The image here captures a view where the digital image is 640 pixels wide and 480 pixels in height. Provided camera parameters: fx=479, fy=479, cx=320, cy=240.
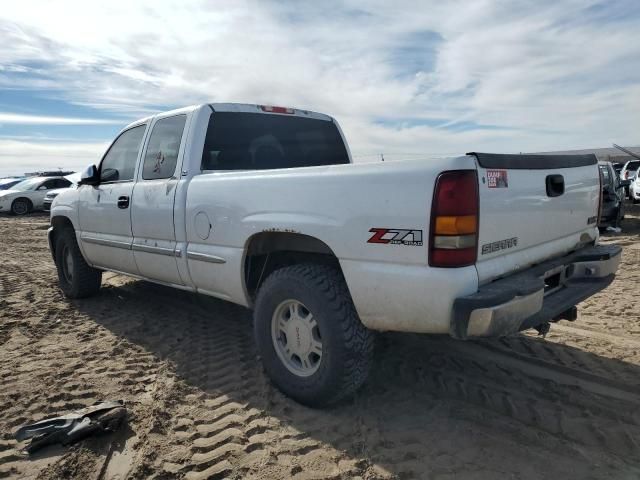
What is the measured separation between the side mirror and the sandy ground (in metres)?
1.44

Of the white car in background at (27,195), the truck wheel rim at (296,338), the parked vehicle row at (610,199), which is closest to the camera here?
the truck wheel rim at (296,338)

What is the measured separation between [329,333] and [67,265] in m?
4.53

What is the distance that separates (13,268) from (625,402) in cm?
863

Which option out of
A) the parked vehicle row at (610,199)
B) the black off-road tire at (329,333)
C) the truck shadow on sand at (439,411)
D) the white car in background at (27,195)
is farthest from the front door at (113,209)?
the white car in background at (27,195)

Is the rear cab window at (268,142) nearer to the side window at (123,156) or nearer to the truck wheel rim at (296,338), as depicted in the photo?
the side window at (123,156)

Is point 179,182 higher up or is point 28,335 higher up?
point 179,182

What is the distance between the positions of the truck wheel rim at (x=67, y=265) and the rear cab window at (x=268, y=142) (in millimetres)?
2974

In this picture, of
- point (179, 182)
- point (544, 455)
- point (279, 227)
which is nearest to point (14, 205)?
point (179, 182)

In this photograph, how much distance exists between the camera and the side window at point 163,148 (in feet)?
13.4

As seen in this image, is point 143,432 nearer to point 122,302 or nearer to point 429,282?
point 429,282

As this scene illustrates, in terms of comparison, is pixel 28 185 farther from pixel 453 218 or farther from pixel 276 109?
pixel 453 218

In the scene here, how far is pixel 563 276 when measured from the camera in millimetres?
3182

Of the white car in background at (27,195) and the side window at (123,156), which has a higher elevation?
the side window at (123,156)

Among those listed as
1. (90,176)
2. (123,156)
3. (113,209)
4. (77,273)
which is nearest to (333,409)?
(113,209)
